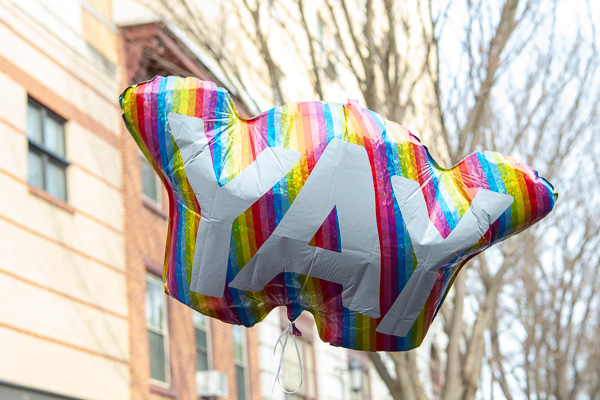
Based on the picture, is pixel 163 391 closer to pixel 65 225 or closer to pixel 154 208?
pixel 154 208

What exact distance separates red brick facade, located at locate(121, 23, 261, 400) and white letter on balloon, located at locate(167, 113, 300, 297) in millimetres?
7195

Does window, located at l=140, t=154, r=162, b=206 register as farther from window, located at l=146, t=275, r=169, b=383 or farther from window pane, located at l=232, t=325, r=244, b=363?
window pane, located at l=232, t=325, r=244, b=363

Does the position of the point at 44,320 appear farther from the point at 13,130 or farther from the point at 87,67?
the point at 87,67

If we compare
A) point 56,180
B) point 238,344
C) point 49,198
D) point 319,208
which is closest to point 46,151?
point 56,180

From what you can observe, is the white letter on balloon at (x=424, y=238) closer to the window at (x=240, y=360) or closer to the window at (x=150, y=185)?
the window at (x=150, y=185)

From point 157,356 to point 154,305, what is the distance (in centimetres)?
66

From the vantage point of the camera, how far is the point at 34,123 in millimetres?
9867

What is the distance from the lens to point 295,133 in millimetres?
3752

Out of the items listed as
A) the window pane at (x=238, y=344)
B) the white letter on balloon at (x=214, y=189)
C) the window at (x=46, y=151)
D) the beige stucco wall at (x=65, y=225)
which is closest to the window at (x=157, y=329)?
the beige stucco wall at (x=65, y=225)

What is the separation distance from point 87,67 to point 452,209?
820cm

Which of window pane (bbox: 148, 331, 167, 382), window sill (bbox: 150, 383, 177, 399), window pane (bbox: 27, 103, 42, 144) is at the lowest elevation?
window sill (bbox: 150, 383, 177, 399)

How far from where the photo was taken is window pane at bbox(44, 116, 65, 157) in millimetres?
10094

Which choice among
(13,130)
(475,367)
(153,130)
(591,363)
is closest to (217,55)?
(13,130)

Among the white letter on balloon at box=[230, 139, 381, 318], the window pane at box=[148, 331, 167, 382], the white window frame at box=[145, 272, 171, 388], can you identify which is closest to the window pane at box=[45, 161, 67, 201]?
the white window frame at box=[145, 272, 171, 388]
